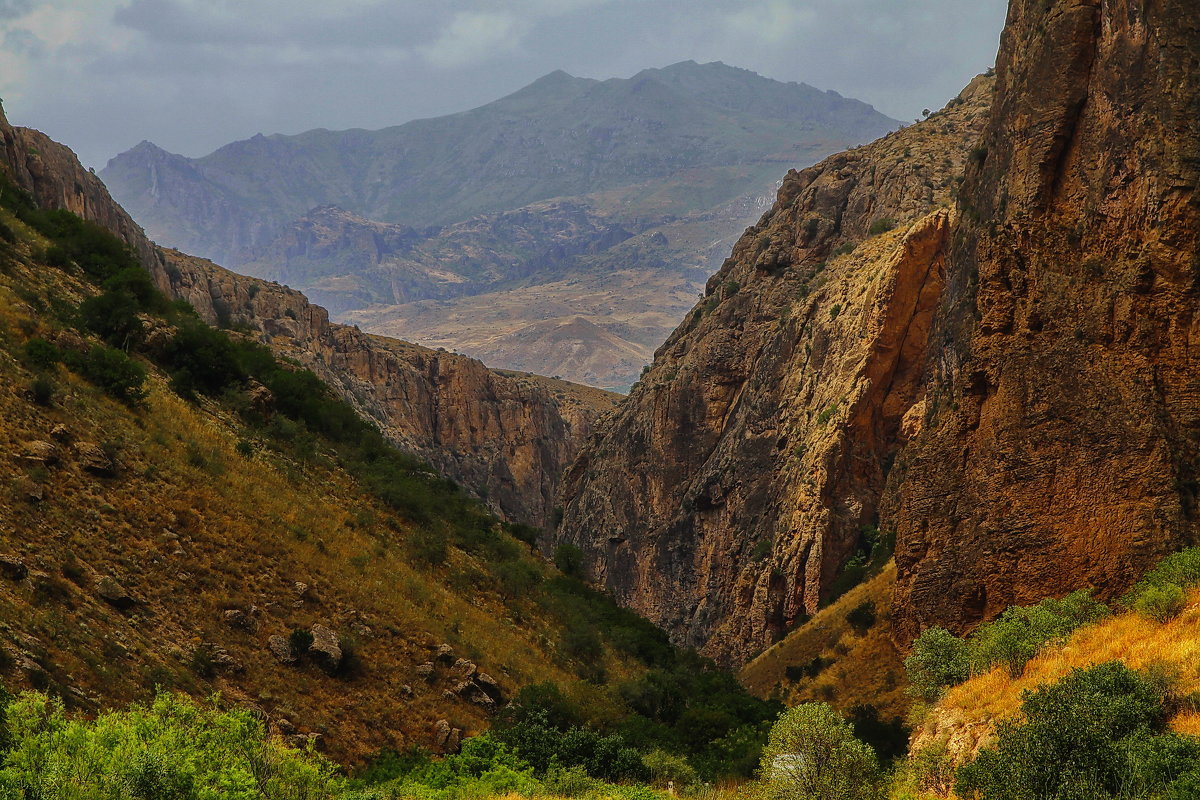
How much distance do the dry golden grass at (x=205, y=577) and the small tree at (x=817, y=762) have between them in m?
8.49

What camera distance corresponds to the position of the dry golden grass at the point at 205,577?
799 inches

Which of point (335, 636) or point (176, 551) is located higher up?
point (176, 551)

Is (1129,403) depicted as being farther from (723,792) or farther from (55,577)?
(55,577)

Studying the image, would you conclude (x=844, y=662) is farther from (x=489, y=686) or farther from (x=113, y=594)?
(x=113, y=594)

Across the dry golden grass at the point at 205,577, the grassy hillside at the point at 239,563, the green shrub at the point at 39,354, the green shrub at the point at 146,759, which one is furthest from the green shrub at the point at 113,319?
the green shrub at the point at 146,759

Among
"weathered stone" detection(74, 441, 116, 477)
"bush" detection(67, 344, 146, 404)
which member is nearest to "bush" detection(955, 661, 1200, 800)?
"weathered stone" detection(74, 441, 116, 477)

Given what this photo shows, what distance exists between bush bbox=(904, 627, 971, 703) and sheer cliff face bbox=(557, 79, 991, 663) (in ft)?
85.3

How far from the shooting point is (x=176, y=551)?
25422 mm

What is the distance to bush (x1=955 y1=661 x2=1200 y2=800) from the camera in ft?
58.5

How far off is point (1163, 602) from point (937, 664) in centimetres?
718

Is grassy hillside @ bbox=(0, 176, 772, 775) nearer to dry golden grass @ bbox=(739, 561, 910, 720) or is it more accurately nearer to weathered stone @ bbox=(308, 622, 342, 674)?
weathered stone @ bbox=(308, 622, 342, 674)

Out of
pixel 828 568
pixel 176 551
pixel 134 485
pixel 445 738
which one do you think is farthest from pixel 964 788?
pixel 828 568

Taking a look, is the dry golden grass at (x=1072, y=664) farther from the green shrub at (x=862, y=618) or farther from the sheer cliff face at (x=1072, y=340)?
the green shrub at (x=862, y=618)

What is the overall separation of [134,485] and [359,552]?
27.4 feet
